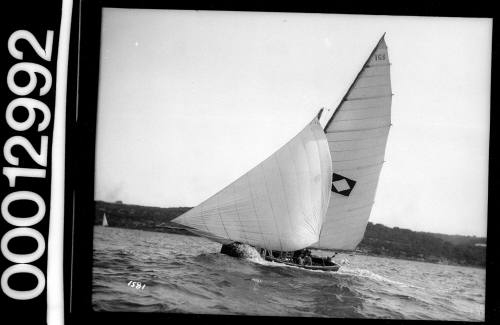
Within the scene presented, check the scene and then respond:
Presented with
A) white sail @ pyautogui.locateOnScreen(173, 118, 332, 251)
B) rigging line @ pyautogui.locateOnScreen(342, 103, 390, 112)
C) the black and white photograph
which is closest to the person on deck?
white sail @ pyautogui.locateOnScreen(173, 118, 332, 251)

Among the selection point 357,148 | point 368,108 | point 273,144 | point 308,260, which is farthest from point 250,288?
point 368,108

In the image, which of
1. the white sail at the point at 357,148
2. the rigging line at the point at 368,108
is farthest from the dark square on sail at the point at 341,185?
the rigging line at the point at 368,108

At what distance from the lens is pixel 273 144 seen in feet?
13.2

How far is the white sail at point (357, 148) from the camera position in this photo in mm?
4094

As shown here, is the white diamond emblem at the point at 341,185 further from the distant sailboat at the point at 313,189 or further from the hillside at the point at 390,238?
the hillside at the point at 390,238

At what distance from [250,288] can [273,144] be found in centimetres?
126

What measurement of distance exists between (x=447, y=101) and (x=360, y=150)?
882 millimetres

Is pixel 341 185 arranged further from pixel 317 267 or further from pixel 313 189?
pixel 317 267

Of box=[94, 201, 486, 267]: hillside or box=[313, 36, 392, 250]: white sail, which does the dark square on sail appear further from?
box=[94, 201, 486, 267]: hillside

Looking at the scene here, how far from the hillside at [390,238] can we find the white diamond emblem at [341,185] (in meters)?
0.49

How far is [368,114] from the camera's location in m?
4.40

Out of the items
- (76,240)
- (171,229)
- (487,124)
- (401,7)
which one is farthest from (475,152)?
(76,240)

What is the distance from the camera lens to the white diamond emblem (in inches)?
173

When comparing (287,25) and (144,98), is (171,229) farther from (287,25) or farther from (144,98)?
(287,25)
